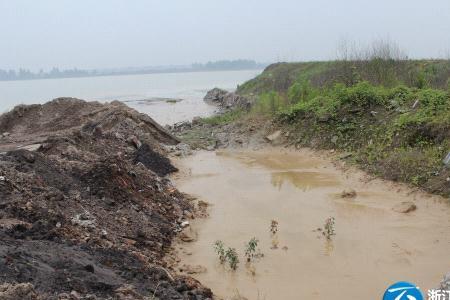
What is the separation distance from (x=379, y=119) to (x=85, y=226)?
28.4 feet

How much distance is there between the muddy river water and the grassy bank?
671mm

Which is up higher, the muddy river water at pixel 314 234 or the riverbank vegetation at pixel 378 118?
the riverbank vegetation at pixel 378 118

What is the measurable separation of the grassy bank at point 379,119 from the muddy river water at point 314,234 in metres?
0.67

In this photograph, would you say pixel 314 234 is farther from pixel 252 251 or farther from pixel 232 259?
pixel 232 259

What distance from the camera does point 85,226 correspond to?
19.5 ft

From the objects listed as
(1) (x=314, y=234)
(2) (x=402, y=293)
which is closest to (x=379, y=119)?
(1) (x=314, y=234)

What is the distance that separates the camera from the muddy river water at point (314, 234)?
5488mm

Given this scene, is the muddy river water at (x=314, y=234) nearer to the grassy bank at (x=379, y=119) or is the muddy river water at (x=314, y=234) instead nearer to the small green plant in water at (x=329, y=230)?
the small green plant in water at (x=329, y=230)

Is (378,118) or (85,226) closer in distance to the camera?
(85,226)

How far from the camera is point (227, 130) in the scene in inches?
624

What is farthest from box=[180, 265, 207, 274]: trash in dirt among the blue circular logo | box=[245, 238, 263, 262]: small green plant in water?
the blue circular logo

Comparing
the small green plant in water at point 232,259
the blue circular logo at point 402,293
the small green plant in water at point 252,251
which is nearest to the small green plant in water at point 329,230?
the small green plant in water at point 252,251

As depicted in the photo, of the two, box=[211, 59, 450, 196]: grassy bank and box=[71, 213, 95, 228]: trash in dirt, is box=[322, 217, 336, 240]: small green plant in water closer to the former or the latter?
box=[211, 59, 450, 196]: grassy bank

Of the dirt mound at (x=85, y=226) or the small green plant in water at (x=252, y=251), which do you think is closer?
the dirt mound at (x=85, y=226)
